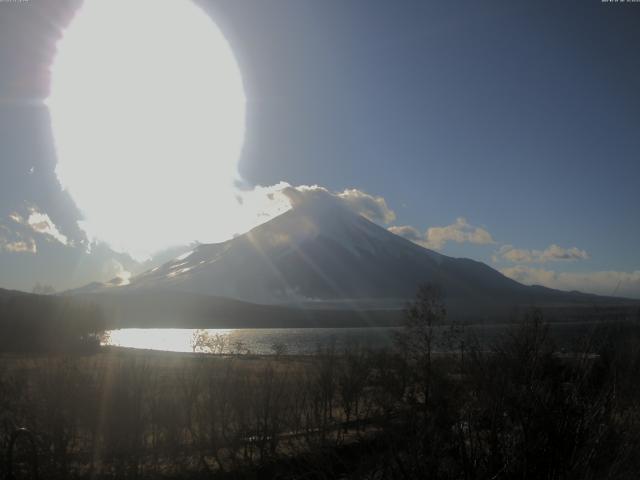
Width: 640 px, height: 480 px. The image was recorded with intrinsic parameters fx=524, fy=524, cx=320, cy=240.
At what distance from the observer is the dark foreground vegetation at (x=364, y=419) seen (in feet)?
14.5

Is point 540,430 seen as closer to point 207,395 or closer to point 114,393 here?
point 114,393

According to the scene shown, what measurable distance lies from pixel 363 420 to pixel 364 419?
5.25 feet

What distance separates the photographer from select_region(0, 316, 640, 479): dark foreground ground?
14.5 feet

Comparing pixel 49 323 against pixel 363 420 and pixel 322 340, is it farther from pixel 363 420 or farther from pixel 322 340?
pixel 363 420

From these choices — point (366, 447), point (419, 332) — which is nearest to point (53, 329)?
point (419, 332)

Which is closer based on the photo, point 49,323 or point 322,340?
point 49,323

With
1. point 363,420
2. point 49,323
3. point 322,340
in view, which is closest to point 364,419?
point 363,420

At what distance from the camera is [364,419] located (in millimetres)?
15062

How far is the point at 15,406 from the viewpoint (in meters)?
12.7

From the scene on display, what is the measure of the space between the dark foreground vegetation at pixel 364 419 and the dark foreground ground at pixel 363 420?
0.07ft

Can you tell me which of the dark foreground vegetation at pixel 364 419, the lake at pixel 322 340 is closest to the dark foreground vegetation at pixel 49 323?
the lake at pixel 322 340

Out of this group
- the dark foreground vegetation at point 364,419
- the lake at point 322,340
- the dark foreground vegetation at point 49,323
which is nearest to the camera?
the dark foreground vegetation at point 364,419

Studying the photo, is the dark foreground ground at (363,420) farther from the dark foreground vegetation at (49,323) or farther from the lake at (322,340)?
the dark foreground vegetation at (49,323)

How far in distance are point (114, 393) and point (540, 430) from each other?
12616 mm
